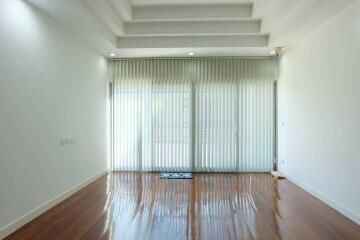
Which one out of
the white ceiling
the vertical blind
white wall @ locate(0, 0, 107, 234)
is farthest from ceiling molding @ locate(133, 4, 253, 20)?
the vertical blind

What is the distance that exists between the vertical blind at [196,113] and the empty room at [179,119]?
0.03 meters

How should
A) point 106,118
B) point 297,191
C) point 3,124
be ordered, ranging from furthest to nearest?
point 106,118, point 297,191, point 3,124

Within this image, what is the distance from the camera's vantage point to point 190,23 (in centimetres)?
507

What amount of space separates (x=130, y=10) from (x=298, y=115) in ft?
12.5

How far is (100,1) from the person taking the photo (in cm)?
392

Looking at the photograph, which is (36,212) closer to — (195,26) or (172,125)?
(172,125)

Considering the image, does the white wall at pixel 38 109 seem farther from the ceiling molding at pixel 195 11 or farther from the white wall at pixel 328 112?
the white wall at pixel 328 112

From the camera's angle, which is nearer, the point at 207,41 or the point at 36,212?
the point at 36,212

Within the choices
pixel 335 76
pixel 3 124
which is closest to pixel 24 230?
pixel 3 124

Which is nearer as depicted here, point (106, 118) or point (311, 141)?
point (311, 141)

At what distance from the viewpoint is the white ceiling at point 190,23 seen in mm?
3856

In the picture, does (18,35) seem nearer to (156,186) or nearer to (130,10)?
(130,10)

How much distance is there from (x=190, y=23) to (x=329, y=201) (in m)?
3.93

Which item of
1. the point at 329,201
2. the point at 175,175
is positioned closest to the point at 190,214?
the point at 329,201
